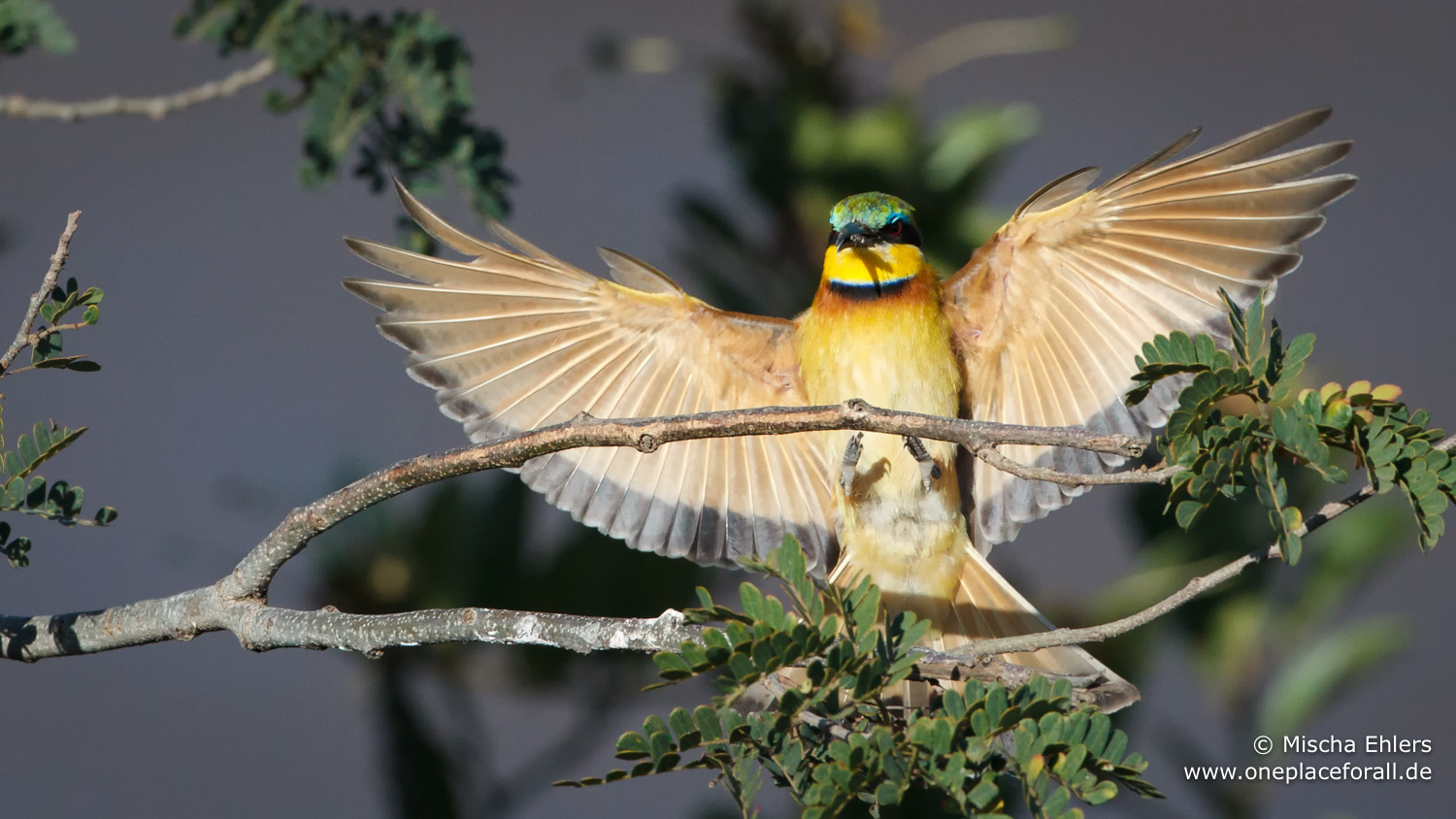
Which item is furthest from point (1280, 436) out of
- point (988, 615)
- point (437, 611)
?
point (988, 615)

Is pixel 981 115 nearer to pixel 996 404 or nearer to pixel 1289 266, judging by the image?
pixel 996 404

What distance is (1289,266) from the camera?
2023 millimetres

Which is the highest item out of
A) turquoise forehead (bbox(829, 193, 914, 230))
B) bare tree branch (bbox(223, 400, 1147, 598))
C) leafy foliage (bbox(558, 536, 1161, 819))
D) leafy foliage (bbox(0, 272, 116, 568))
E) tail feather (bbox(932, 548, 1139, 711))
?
turquoise forehead (bbox(829, 193, 914, 230))

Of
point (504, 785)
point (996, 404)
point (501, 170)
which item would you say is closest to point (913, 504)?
point (996, 404)

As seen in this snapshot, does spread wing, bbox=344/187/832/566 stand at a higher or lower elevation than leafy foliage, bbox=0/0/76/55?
lower

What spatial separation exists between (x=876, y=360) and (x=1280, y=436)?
1250 millimetres

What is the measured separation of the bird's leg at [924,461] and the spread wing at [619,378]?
221mm

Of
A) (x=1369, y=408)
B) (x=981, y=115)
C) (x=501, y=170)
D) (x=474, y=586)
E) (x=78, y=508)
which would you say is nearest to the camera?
(x=1369, y=408)

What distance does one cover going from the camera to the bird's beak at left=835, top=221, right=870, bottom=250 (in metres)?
2.53

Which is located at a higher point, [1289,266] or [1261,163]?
[1261,163]

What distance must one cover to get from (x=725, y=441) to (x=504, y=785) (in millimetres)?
1372

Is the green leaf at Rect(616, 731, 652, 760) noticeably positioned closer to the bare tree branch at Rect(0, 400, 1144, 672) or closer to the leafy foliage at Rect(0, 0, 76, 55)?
the bare tree branch at Rect(0, 400, 1144, 672)

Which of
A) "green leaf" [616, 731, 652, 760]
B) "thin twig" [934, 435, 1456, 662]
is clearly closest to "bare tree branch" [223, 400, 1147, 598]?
"thin twig" [934, 435, 1456, 662]

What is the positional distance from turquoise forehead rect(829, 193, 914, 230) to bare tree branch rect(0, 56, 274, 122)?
1167 millimetres
